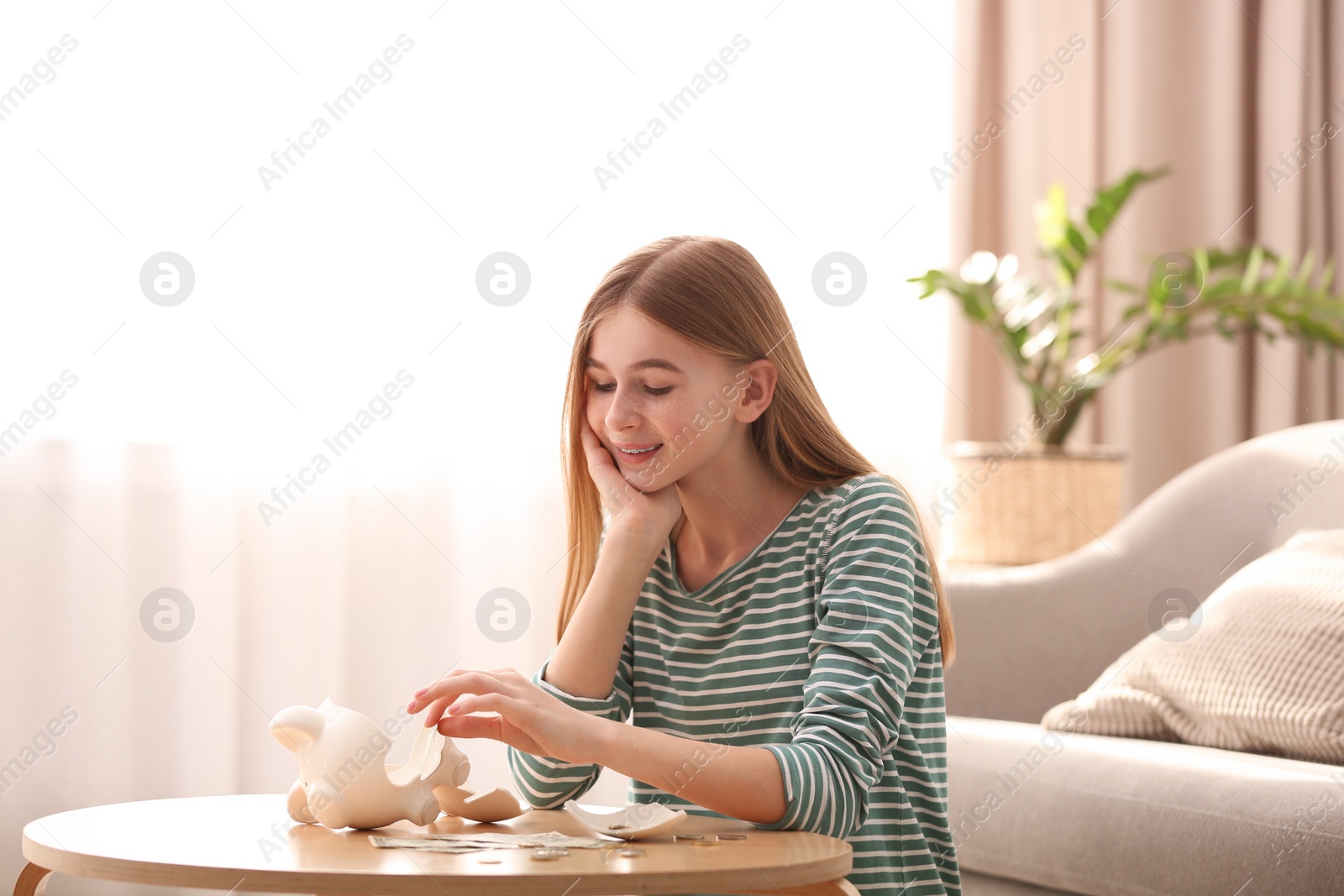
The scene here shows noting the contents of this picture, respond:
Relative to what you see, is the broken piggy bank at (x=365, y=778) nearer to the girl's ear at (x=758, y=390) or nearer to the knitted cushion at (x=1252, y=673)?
the girl's ear at (x=758, y=390)

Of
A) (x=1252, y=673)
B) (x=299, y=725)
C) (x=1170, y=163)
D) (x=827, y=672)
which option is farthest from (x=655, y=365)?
(x=1170, y=163)

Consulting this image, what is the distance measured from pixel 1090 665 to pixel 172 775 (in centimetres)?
149

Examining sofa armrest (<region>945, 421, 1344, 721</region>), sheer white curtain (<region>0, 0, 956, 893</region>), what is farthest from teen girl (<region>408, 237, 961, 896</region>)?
sheer white curtain (<region>0, 0, 956, 893</region>)

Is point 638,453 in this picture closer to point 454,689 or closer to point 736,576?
point 736,576

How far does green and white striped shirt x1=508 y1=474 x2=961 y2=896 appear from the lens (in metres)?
0.96

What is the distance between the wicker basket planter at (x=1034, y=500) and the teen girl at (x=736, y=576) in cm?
119

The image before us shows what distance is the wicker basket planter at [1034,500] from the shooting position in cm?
234

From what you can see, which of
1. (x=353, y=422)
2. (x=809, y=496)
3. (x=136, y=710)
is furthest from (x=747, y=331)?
(x=136, y=710)

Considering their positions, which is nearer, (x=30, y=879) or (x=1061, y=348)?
A: (x=30, y=879)

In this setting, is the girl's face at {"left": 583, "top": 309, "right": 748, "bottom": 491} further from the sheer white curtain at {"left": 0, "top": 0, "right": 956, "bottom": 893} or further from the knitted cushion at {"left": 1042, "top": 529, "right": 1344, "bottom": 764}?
the sheer white curtain at {"left": 0, "top": 0, "right": 956, "bottom": 893}

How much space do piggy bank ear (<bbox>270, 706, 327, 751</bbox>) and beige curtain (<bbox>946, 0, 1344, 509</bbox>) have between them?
7.62 feet

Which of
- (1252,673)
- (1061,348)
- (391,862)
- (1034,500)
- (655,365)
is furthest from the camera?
(1061,348)

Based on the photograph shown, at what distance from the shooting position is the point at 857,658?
0.97 meters

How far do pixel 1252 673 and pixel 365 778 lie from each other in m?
1.06
